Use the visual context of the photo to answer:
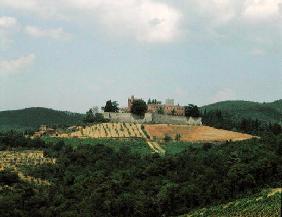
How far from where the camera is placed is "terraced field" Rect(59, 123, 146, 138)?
483ft

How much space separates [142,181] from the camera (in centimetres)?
10088

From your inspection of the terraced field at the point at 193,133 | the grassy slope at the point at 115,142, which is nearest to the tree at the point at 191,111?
the terraced field at the point at 193,133

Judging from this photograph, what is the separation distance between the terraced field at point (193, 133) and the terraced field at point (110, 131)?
3.14 metres

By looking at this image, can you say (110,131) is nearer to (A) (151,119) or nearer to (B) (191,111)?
(A) (151,119)

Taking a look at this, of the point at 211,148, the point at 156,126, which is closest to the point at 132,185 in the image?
the point at 211,148

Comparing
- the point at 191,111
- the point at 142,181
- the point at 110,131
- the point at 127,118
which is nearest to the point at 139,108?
the point at 127,118

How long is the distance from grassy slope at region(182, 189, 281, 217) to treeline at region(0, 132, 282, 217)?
510 centimetres

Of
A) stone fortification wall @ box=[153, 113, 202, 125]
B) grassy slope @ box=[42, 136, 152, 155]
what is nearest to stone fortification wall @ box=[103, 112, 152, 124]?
stone fortification wall @ box=[153, 113, 202, 125]

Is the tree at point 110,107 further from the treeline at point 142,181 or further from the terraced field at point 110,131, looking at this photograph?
the treeline at point 142,181

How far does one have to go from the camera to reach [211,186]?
8850cm

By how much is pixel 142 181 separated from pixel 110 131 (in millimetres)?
51544

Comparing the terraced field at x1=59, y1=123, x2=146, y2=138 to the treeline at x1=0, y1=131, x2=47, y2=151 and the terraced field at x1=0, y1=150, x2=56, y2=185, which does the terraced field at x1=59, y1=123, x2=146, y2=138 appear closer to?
the treeline at x1=0, y1=131, x2=47, y2=151

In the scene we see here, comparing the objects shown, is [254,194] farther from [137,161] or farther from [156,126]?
[156,126]

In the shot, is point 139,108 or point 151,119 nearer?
point 139,108
